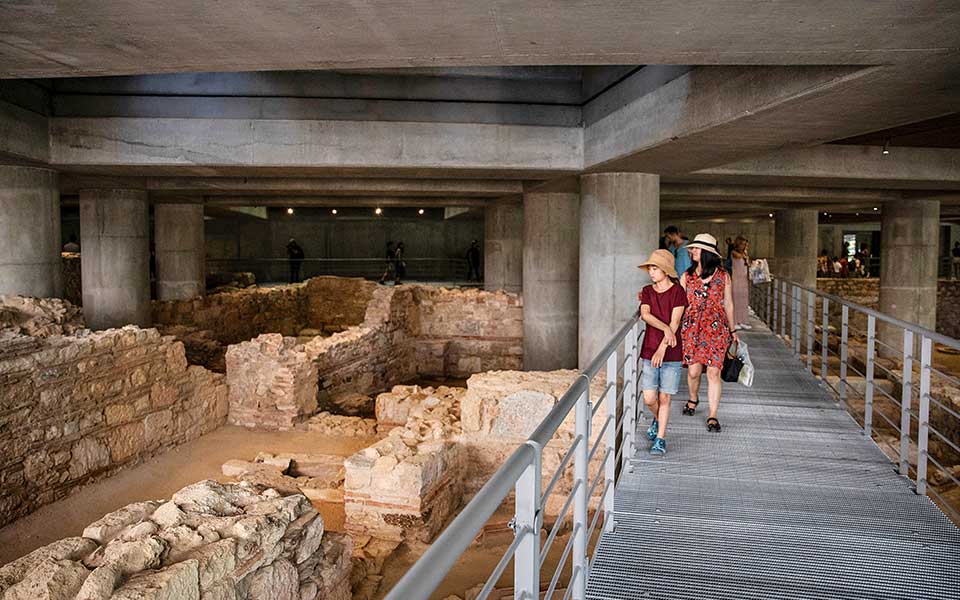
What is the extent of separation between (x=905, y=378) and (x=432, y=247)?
25.8 m

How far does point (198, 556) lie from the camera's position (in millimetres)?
3863

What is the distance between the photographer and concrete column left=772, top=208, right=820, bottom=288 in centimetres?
1939

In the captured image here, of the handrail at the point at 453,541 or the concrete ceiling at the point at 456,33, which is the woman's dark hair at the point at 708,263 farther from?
the handrail at the point at 453,541

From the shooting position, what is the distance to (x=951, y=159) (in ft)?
34.2

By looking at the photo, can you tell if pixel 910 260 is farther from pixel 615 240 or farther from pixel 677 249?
pixel 677 249

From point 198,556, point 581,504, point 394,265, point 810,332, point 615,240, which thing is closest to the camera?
point 581,504

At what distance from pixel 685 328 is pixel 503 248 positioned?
1337cm

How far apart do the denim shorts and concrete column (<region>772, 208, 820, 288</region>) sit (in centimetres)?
1597

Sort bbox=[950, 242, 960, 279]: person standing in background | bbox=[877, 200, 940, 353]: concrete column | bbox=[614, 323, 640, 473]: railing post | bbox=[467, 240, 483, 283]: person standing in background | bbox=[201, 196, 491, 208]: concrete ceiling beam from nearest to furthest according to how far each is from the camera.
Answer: bbox=[614, 323, 640, 473]: railing post → bbox=[877, 200, 940, 353]: concrete column → bbox=[201, 196, 491, 208]: concrete ceiling beam → bbox=[467, 240, 483, 283]: person standing in background → bbox=[950, 242, 960, 279]: person standing in background

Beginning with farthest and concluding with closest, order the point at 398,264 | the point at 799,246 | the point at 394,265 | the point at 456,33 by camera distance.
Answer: the point at 394,265
the point at 398,264
the point at 799,246
the point at 456,33

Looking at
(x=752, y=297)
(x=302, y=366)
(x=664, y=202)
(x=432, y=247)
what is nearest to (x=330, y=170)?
(x=302, y=366)

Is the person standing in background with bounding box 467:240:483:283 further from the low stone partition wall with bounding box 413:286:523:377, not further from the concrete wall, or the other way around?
the low stone partition wall with bounding box 413:286:523:377

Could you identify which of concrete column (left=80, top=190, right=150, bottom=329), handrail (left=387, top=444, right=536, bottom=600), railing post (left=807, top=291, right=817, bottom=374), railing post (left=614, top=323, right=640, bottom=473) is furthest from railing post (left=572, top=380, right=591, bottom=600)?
concrete column (left=80, top=190, right=150, bottom=329)

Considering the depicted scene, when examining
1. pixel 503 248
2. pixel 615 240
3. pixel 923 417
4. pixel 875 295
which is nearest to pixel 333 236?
pixel 503 248
